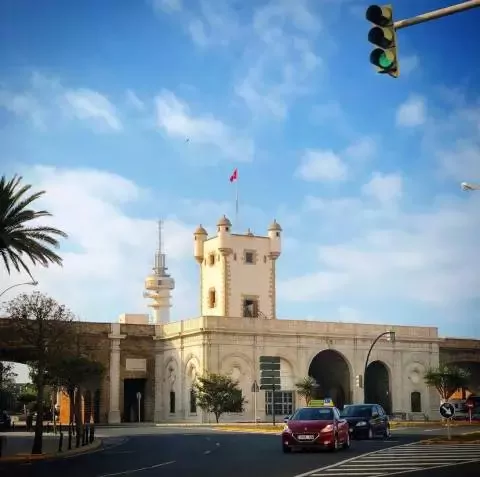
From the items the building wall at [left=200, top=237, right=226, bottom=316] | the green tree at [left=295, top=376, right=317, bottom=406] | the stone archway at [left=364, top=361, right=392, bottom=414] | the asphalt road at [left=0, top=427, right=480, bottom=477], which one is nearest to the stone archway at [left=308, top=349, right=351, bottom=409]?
the stone archway at [left=364, top=361, right=392, bottom=414]

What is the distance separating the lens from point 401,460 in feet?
72.4

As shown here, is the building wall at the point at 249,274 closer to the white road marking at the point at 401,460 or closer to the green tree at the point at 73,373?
the green tree at the point at 73,373

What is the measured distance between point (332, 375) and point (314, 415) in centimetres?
4936

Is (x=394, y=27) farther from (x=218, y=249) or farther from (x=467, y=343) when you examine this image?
(x=467, y=343)

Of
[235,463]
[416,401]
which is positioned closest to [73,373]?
[235,463]

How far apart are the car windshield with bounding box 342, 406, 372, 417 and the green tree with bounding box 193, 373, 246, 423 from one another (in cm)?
2717

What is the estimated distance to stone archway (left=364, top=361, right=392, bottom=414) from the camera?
242ft

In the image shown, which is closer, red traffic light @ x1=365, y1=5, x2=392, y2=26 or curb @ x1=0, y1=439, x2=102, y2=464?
red traffic light @ x1=365, y1=5, x2=392, y2=26

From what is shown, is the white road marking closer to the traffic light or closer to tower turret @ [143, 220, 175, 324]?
the traffic light

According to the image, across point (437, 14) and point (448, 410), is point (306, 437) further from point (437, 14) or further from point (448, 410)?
point (437, 14)

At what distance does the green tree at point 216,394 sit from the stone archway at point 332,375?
1199cm

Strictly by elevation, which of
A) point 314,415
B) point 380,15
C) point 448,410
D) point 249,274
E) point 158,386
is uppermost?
point 249,274

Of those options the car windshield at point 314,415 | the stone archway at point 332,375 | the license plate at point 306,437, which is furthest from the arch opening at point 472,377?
the license plate at point 306,437

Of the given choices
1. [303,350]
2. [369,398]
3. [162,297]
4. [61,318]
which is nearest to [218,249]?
[303,350]
